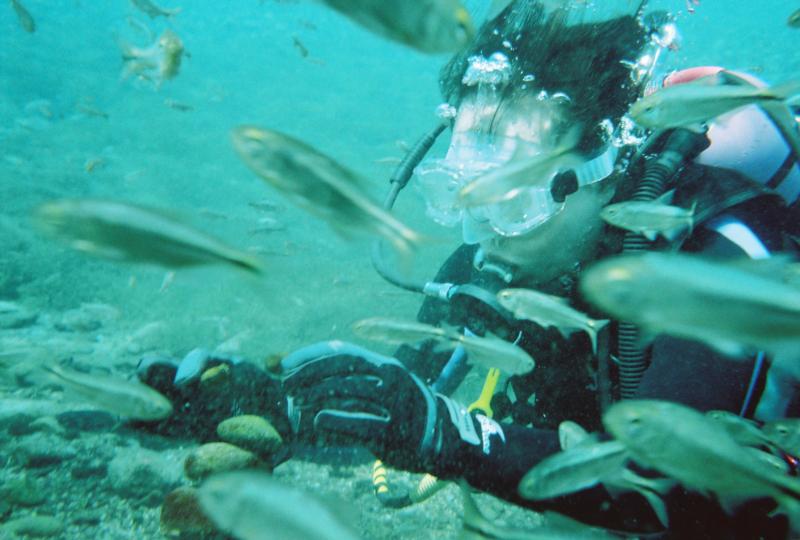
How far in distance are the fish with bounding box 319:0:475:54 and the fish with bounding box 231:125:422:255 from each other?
42 cm

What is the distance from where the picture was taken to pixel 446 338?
8.01ft

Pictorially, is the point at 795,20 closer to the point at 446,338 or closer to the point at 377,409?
the point at 446,338

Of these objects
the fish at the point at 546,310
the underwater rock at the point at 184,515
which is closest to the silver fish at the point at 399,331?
the fish at the point at 546,310

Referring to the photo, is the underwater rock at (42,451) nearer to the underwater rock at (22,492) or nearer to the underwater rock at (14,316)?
the underwater rock at (22,492)

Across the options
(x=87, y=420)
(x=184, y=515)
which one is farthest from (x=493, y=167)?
(x=87, y=420)

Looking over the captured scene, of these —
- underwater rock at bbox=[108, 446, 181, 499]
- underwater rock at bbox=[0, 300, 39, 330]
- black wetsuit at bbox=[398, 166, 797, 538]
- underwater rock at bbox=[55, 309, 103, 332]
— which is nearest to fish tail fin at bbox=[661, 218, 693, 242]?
black wetsuit at bbox=[398, 166, 797, 538]

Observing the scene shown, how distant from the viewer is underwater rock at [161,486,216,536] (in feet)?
9.30

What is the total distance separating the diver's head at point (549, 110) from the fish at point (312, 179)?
1804mm

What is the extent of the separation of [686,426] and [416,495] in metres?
3.45

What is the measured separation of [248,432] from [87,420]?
8.78ft

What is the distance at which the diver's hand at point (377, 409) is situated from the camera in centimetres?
263

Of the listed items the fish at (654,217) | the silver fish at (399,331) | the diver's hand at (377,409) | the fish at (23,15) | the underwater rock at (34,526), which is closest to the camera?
the fish at (654,217)

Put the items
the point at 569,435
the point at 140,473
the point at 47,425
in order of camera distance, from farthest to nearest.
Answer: the point at 47,425
the point at 140,473
the point at 569,435

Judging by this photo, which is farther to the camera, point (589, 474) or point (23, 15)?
point (23, 15)
